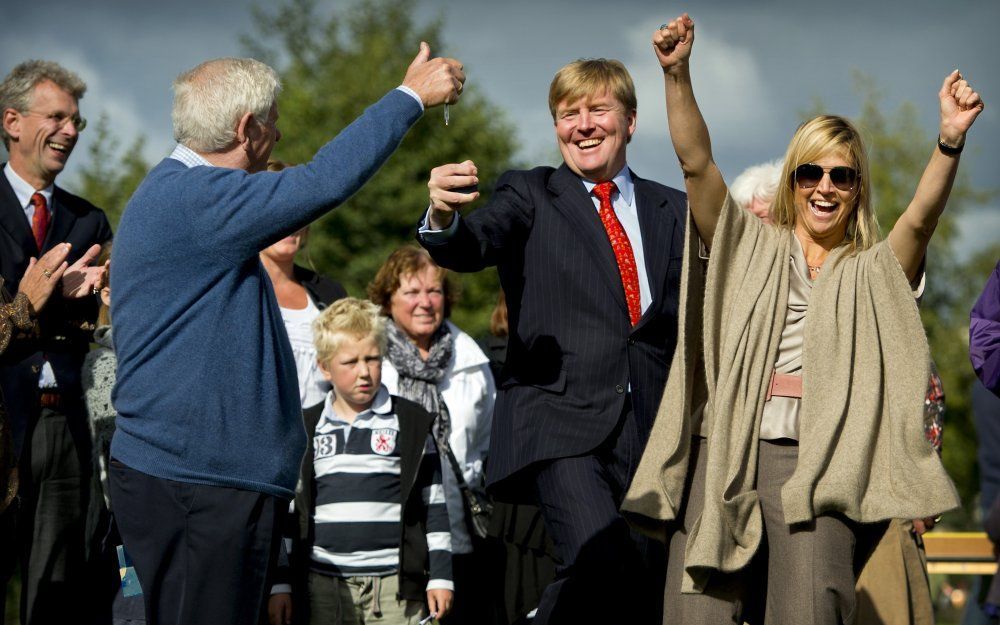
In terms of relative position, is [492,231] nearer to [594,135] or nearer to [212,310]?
[594,135]

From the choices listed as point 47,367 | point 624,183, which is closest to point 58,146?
point 47,367

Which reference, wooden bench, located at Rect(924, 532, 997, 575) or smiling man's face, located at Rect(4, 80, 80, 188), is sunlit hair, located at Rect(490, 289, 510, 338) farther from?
wooden bench, located at Rect(924, 532, 997, 575)

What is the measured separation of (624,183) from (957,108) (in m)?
1.70

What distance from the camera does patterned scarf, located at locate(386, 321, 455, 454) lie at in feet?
24.2

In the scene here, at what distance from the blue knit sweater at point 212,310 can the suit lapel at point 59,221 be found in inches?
107

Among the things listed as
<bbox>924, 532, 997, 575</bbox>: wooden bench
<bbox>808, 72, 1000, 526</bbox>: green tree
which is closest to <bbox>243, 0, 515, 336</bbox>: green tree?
<bbox>808, 72, 1000, 526</bbox>: green tree

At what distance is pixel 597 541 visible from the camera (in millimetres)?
4859

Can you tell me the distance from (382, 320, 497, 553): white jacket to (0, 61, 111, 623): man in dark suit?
5.76 ft

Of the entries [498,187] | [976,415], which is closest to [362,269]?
[976,415]

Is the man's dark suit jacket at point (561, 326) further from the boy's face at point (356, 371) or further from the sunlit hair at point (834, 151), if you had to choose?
the boy's face at point (356, 371)

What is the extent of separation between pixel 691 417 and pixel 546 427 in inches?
31.2

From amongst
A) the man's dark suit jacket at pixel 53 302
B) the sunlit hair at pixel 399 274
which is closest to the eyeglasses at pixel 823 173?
the man's dark suit jacket at pixel 53 302

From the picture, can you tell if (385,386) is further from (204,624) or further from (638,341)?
(204,624)

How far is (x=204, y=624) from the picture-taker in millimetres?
4094
